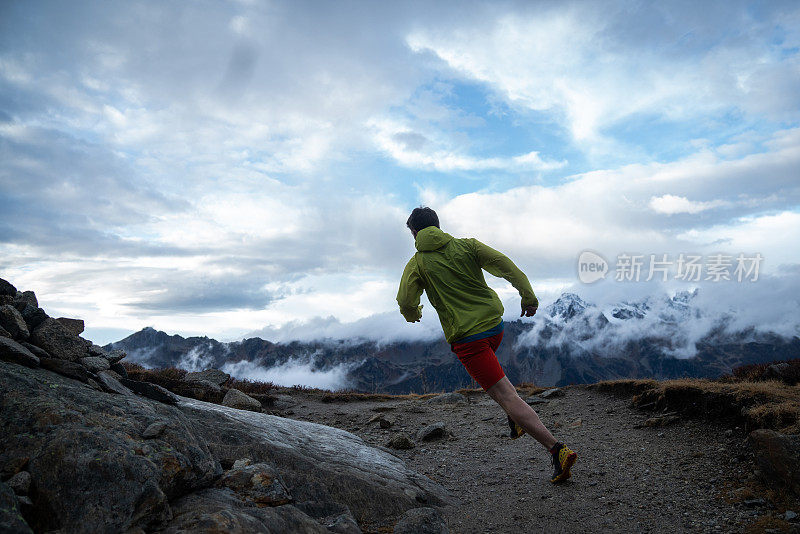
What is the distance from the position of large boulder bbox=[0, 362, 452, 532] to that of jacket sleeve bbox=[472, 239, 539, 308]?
2.86m

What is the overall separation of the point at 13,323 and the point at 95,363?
117cm

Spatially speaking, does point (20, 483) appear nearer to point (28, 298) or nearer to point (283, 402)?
point (28, 298)

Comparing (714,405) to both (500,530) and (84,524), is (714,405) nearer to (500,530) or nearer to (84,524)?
(500,530)

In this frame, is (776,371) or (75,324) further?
(776,371)

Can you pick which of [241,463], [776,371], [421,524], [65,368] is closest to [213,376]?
[65,368]

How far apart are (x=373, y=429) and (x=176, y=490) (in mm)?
8399

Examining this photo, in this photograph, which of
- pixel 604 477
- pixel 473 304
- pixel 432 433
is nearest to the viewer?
pixel 473 304

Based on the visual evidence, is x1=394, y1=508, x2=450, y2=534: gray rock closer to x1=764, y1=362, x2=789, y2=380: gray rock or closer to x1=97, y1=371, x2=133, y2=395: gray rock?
x1=97, y1=371, x2=133, y2=395: gray rock

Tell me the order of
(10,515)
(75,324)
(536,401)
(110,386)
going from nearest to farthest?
(10,515) → (110,386) → (75,324) → (536,401)

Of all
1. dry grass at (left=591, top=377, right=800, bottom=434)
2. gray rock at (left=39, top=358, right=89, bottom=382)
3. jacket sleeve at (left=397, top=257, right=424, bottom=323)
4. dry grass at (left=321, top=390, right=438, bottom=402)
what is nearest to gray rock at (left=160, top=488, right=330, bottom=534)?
gray rock at (left=39, top=358, right=89, bottom=382)

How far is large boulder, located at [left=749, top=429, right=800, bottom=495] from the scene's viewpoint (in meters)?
4.57

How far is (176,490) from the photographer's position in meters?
3.56

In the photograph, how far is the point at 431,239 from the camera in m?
5.79

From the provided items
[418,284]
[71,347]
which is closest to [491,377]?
[418,284]
